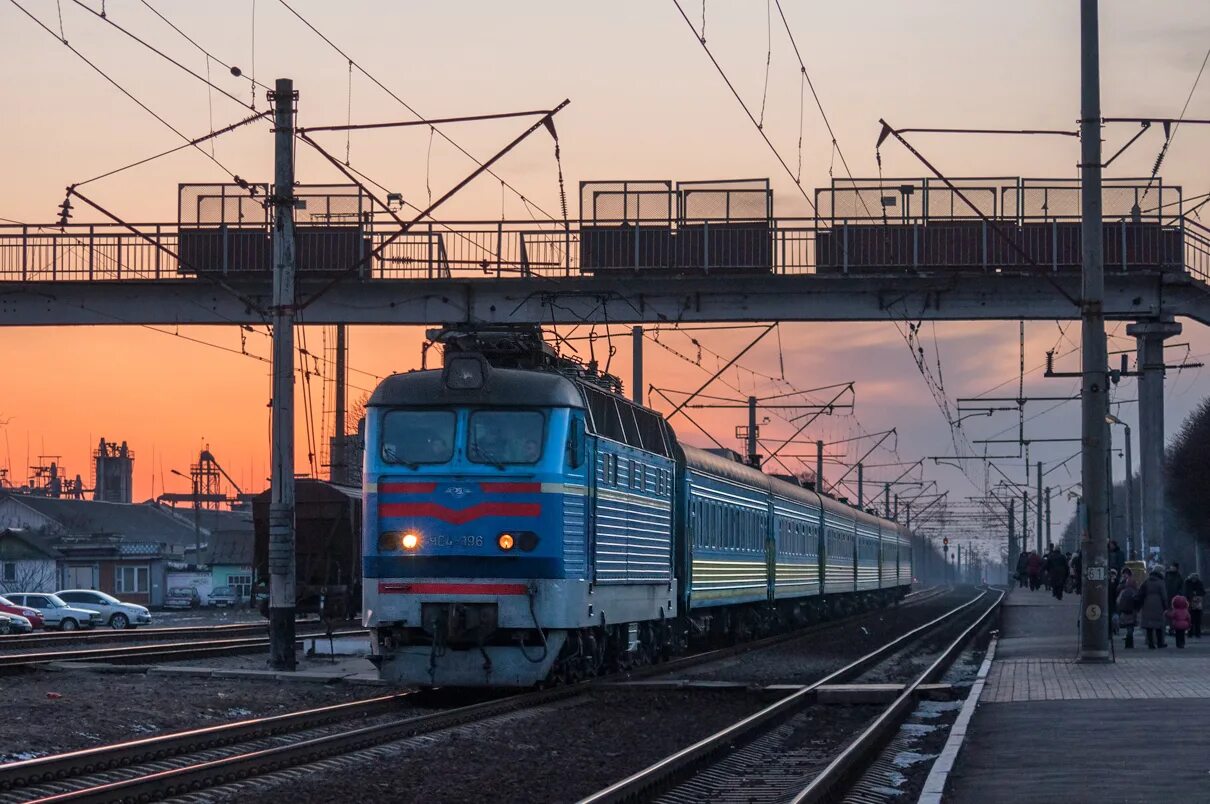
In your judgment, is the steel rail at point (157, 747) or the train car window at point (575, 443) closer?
the steel rail at point (157, 747)

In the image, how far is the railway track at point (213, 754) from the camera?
11852 mm

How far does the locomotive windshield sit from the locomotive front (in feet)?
0.04

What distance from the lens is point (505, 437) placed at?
19.7m

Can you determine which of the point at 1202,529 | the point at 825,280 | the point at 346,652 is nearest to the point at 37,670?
the point at 346,652

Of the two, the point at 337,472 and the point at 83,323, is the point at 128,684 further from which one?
the point at 337,472

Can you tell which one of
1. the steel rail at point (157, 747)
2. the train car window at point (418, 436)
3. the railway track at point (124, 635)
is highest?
the train car window at point (418, 436)

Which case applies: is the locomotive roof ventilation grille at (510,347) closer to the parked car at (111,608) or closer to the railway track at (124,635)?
the railway track at (124,635)

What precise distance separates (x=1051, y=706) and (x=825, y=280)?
45.8 feet

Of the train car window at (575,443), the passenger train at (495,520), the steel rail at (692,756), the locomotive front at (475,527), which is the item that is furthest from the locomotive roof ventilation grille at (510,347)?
the steel rail at (692,756)

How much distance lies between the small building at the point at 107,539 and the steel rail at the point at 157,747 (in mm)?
72987

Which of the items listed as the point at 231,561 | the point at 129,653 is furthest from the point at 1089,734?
the point at 231,561

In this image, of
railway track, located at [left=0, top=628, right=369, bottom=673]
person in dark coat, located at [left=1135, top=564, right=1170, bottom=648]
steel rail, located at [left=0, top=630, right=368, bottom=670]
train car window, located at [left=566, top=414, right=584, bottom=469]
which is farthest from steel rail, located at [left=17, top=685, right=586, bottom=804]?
person in dark coat, located at [left=1135, top=564, right=1170, bottom=648]

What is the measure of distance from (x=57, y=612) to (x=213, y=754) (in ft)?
140

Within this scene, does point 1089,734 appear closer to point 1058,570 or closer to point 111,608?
point 1058,570
